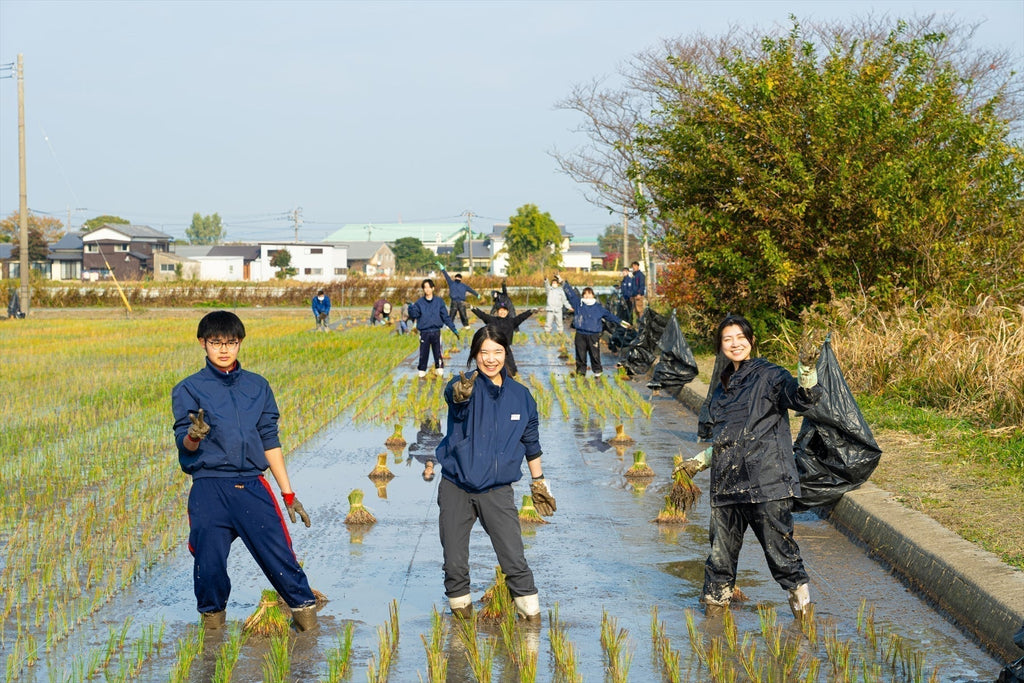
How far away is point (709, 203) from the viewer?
1998cm

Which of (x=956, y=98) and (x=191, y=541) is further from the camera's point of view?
(x=956, y=98)

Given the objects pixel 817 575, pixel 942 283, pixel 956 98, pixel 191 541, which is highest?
pixel 956 98

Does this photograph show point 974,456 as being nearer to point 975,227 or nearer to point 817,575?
point 817,575

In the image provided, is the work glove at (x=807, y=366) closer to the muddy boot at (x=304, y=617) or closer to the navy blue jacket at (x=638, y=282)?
the muddy boot at (x=304, y=617)

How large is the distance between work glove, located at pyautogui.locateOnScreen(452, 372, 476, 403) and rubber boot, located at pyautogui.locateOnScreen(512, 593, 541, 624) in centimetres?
107

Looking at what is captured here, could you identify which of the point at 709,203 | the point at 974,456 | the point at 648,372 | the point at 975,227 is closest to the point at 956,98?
the point at 975,227

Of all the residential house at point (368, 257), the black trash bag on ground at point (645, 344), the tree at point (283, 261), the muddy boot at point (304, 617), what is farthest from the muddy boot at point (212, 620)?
the residential house at point (368, 257)

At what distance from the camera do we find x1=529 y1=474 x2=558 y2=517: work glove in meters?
6.11

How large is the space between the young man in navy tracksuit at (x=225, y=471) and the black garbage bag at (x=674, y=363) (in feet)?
37.4

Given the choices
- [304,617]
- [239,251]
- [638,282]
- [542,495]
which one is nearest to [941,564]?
[542,495]

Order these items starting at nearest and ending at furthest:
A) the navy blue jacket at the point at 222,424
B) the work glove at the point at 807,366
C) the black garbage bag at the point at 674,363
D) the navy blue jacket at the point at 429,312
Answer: the navy blue jacket at the point at 222,424 → the work glove at the point at 807,366 → the black garbage bag at the point at 674,363 → the navy blue jacket at the point at 429,312

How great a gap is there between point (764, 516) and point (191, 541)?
2.85 metres

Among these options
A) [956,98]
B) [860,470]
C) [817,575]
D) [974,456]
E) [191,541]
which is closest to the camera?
[191,541]

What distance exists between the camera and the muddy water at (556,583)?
216 inches
